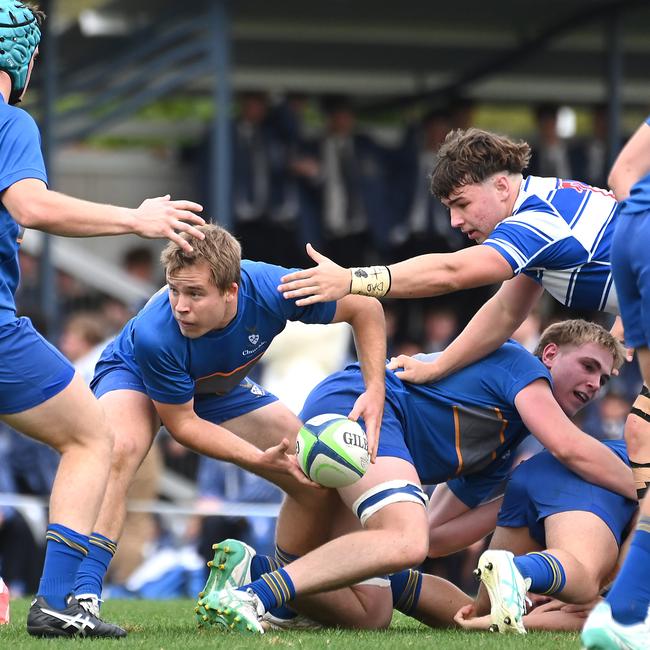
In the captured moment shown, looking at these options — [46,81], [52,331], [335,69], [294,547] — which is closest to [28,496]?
[52,331]

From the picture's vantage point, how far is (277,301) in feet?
20.0

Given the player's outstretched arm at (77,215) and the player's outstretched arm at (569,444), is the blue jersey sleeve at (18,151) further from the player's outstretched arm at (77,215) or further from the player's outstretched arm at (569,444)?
the player's outstretched arm at (569,444)

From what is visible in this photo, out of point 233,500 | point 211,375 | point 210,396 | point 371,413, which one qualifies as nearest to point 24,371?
point 211,375

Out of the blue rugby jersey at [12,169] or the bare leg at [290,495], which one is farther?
the bare leg at [290,495]

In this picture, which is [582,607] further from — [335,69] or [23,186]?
[335,69]

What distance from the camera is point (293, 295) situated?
5543mm

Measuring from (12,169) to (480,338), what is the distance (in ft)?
7.53

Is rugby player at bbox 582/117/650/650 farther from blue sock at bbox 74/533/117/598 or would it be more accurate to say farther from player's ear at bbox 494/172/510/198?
blue sock at bbox 74/533/117/598

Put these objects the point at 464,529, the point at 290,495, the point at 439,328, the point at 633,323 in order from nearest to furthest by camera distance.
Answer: the point at 633,323 < the point at 290,495 < the point at 464,529 < the point at 439,328

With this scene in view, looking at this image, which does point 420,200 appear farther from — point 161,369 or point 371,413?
point 161,369

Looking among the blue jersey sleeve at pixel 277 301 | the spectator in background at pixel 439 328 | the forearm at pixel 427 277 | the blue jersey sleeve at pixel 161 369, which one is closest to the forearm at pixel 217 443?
the blue jersey sleeve at pixel 161 369

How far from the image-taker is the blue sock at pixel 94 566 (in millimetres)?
5730

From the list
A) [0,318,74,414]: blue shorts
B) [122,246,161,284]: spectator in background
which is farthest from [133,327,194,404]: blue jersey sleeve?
[122,246,161,284]: spectator in background

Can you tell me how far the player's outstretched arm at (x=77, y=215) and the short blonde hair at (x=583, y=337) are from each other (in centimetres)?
208
